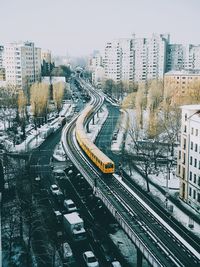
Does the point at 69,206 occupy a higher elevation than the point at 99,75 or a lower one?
lower

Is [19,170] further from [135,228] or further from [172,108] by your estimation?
[172,108]

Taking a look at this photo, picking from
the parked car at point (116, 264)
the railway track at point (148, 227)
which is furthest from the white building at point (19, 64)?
the parked car at point (116, 264)

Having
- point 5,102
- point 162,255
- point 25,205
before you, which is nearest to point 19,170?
point 25,205

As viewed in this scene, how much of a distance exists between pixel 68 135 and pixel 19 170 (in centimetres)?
1308

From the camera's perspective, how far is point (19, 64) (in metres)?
85.8

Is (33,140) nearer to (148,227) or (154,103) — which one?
(154,103)

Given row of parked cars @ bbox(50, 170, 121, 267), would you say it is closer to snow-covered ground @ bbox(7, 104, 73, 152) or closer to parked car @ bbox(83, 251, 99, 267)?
parked car @ bbox(83, 251, 99, 267)

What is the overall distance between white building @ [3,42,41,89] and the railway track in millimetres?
57517

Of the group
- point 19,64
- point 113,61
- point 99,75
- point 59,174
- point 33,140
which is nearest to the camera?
point 59,174

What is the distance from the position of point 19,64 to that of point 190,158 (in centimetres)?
6483

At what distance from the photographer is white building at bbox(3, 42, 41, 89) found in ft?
281

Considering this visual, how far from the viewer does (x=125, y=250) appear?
2316 cm

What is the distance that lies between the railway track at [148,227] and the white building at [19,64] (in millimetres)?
57517

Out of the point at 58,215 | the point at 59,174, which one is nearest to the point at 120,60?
the point at 59,174
